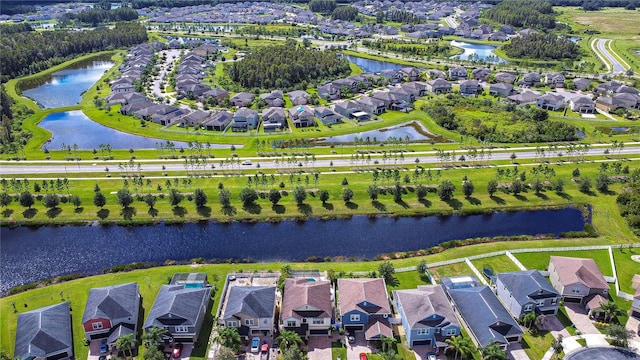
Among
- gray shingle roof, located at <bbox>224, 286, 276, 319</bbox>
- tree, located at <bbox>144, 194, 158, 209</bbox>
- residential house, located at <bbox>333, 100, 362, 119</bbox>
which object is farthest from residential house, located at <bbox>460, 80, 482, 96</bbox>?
gray shingle roof, located at <bbox>224, 286, 276, 319</bbox>

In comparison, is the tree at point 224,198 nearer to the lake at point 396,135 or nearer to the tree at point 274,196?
the tree at point 274,196

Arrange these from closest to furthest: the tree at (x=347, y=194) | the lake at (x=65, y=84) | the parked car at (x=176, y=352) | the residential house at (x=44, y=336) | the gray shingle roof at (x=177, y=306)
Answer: the residential house at (x=44, y=336)
the parked car at (x=176, y=352)
the gray shingle roof at (x=177, y=306)
the tree at (x=347, y=194)
the lake at (x=65, y=84)

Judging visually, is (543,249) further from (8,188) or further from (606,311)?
(8,188)

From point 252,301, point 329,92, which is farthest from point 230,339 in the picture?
point 329,92

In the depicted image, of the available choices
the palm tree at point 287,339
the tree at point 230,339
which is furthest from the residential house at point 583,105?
the tree at point 230,339

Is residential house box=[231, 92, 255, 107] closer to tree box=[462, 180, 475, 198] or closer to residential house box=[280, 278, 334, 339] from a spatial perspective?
tree box=[462, 180, 475, 198]

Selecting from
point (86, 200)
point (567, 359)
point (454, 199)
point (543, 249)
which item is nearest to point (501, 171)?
point (454, 199)
